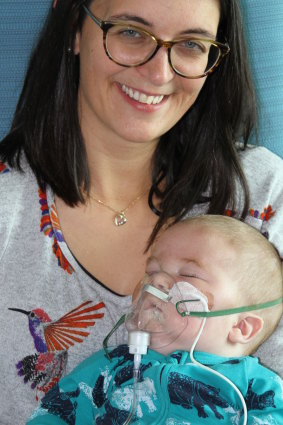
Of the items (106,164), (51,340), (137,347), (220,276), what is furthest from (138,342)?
(106,164)

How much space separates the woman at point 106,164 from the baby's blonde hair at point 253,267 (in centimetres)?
27

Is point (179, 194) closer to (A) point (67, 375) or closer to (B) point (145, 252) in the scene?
(B) point (145, 252)

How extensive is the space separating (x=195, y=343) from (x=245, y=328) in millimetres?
139

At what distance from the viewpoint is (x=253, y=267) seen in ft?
6.03

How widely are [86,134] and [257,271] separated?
2.16ft

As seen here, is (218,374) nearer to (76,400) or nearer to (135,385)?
(135,385)

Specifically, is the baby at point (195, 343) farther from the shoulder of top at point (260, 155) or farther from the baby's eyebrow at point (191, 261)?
the shoulder of top at point (260, 155)

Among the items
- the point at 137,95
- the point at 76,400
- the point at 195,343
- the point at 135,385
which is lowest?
the point at 76,400

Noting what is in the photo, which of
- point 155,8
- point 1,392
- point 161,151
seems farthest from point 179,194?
point 1,392

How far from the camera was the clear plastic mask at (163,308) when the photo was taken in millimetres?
1798

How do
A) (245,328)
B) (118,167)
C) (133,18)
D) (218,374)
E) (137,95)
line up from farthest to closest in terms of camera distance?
(118,167)
(137,95)
(133,18)
(245,328)
(218,374)

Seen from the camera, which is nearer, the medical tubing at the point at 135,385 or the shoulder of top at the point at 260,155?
the medical tubing at the point at 135,385

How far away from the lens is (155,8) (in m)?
1.93

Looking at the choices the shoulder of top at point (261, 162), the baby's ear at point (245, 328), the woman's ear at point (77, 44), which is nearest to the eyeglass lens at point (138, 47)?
the woman's ear at point (77, 44)
